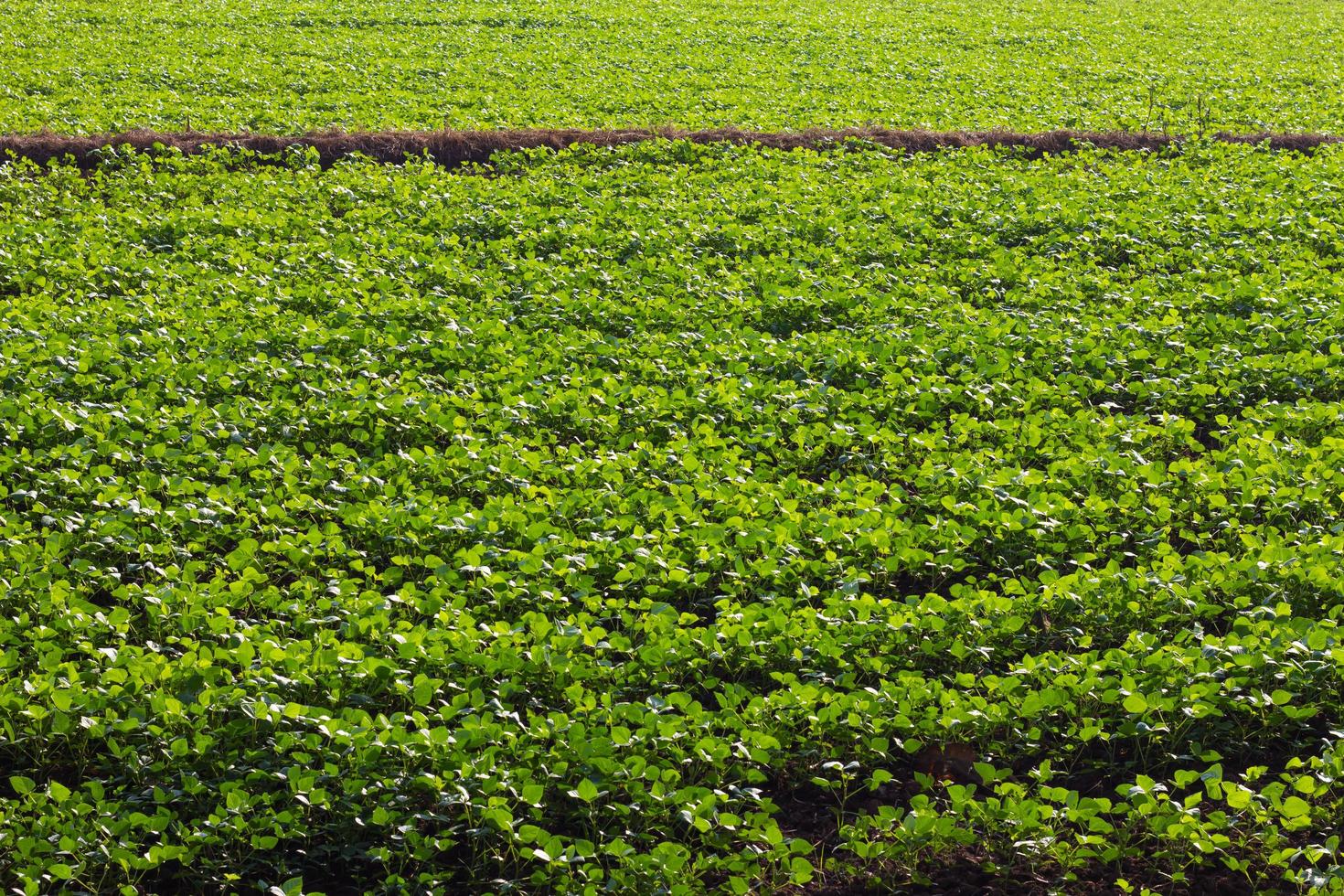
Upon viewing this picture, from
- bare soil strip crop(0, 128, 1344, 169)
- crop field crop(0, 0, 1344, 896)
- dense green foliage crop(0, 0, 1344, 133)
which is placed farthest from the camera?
dense green foliage crop(0, 0, 1344, 133)

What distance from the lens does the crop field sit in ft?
14.0

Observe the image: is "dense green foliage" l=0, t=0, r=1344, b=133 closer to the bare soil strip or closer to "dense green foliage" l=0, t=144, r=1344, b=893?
the bare soil strip

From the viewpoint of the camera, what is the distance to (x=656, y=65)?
20.6 m

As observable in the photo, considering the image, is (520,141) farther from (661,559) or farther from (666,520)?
(661,559)

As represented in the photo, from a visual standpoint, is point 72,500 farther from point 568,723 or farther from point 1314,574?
point 1314,574

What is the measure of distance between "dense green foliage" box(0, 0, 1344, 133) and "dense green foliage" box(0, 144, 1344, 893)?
21.2 ft

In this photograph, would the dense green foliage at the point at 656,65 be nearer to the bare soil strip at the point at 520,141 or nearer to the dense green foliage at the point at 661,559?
the bare soil strip at the point at 520,141

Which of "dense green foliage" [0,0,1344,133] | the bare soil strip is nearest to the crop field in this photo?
the bare soil strip

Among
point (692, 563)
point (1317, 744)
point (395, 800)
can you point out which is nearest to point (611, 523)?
point (692, 563)

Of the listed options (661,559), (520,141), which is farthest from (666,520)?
(520,141)

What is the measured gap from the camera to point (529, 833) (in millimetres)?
4051

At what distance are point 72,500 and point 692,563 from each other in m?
3.55

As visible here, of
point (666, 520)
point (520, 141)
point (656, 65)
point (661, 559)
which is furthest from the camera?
point (656, 65)

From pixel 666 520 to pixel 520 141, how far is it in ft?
33.8
